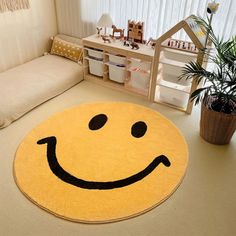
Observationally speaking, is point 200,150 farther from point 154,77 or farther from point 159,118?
point 154,77

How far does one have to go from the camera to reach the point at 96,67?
314cm

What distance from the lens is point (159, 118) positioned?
2.60m

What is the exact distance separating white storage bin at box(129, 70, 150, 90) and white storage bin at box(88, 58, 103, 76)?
45 centimetres

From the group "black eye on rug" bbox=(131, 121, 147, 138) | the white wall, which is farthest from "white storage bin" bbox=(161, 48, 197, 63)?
the white wall

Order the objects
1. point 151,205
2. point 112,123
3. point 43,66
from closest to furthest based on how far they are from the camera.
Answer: point 151,205 → point 112,123 → point 43,66

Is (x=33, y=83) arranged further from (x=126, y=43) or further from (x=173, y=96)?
(x=173, y=96)

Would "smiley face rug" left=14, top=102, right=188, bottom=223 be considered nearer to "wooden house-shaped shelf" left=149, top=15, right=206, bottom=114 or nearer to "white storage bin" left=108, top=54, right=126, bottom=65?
"wooden house-shaped shelf" left=149, top=15, right=206, bottom=114

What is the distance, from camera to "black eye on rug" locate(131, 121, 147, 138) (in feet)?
7.77

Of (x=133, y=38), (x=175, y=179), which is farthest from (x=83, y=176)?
(x=133, y=38)

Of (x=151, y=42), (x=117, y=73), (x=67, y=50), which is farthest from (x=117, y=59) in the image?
(x=67, y=50)

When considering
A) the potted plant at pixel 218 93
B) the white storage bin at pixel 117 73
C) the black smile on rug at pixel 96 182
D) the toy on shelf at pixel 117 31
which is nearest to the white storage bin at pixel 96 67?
the white storage bin at pixel 117 73

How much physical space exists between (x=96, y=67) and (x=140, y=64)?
2.20 ft

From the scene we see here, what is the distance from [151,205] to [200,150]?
0.80 m

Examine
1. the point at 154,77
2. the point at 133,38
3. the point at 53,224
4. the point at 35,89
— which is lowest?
the point at 53,224
